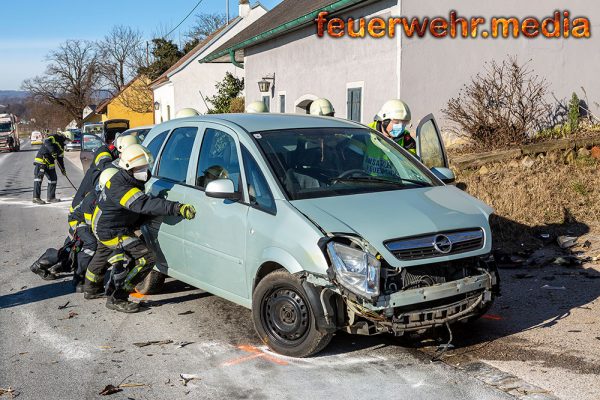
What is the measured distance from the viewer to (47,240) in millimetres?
10070

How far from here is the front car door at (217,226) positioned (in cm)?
527

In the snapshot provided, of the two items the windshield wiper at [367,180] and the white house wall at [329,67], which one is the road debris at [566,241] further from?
the white house wall at [329,67]

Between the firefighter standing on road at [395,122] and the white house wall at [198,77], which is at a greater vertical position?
the white house wall at [198,77]

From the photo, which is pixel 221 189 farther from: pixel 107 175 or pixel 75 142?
pixel 75 142

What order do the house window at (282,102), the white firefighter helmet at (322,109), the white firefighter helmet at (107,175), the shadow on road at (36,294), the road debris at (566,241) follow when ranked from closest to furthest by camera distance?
1. the white firefighter helmet at (107,175)
2. the shadow on road at (36,294)
3. the road debris at (566,241)
4. the white firefighter helmet at (322,109)
5. the house window at (282,102)

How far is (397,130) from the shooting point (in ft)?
23.6

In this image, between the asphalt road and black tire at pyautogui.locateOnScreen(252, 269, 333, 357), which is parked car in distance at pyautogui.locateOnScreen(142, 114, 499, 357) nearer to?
black tire at pyautogui.locateOnScreen(252, 269, 333, 357)

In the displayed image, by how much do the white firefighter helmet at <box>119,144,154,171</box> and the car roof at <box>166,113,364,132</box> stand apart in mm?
585

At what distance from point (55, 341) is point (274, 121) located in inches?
102

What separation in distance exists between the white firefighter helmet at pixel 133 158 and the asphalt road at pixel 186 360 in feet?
4.60

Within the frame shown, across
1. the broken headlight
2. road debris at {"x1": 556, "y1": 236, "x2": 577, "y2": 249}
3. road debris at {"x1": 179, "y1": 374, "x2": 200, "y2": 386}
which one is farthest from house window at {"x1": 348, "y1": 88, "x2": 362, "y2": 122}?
road debris at {"x1": 179, "y1": 374, "x2": 200, "y2": 386}

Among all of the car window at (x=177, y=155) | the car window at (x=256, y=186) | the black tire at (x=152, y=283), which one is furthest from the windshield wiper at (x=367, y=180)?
the black tire at (x=152, y=283)

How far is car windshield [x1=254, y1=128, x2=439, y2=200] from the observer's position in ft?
16.9

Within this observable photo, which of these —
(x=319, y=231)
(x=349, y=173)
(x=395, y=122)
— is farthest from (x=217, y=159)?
(x=395, y=122)
